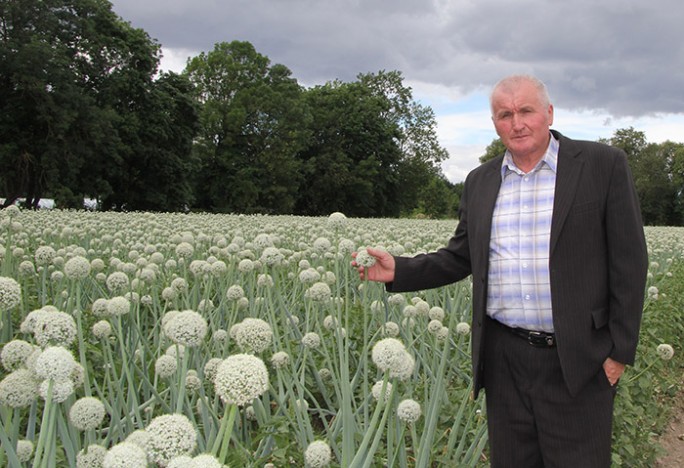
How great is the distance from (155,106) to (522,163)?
39228mm

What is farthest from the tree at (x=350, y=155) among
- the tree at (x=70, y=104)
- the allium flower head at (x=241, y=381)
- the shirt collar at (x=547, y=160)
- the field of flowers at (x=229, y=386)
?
the allium flower head at (x=241, y=381)

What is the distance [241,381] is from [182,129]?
1636 inches

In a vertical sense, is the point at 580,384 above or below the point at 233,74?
below

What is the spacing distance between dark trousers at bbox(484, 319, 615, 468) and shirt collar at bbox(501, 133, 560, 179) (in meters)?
0.79

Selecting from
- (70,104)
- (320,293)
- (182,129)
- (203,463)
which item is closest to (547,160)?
(320,293)

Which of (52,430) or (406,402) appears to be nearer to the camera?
(52,430)

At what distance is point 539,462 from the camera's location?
3119 mm

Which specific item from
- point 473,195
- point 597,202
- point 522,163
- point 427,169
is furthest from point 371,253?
point 427,169

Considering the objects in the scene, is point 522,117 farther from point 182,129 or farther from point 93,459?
point 182,129

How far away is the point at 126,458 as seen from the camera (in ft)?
5.20

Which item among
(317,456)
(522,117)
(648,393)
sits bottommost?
(648,393)

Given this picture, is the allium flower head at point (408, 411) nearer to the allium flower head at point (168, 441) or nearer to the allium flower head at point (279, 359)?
the allium flower head at point (279, 359)

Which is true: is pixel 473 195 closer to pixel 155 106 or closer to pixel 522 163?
pixel 522 163

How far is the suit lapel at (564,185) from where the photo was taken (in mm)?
2838
